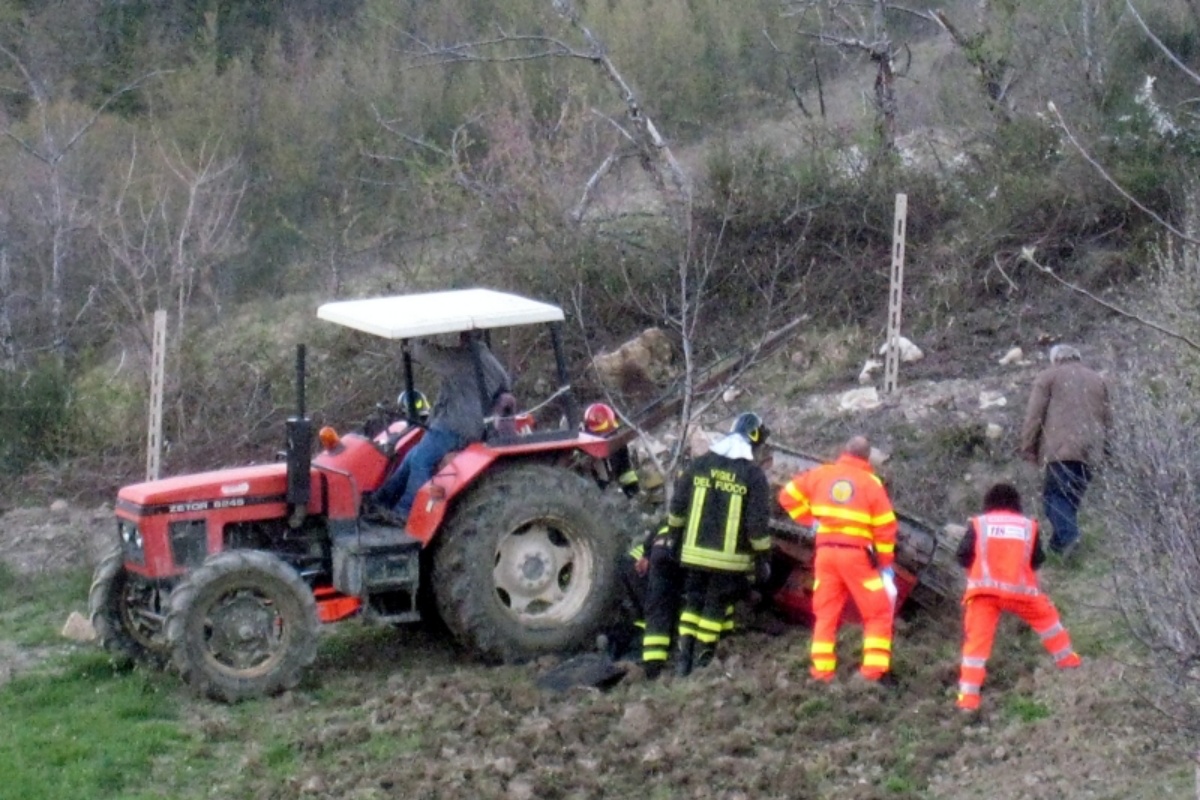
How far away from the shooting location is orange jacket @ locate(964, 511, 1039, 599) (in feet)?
27.3

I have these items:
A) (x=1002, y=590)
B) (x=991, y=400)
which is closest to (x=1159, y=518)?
(x=1002, y=590)

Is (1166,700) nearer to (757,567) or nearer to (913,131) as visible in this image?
(757,567)

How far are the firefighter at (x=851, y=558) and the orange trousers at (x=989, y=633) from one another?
1.64ft

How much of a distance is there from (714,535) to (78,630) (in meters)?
4.43

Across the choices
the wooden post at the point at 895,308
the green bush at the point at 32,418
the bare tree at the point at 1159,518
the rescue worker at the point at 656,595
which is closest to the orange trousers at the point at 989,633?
the bare tree at the point at 1159,518

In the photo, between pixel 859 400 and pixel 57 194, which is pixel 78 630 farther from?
pixel 57 194

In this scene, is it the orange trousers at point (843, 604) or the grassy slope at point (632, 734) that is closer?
the grassy slope at point (632, 734)

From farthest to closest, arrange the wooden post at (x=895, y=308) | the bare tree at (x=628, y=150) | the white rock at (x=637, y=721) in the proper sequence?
1. the bare tree at (x=628, y=150)
2. the wooden post at (x=895, y=308)
3. the white rock at (x=637, y=721)

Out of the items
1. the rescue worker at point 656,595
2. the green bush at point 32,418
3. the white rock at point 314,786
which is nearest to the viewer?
the white rock at point 314,786

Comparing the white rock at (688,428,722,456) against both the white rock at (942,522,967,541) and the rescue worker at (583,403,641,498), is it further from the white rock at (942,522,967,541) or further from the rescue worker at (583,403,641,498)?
the rescue worker at (583,403,641,498)

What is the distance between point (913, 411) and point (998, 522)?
5483mm

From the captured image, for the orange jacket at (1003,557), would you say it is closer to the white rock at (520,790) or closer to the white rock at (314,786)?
the white rock at (520,790)

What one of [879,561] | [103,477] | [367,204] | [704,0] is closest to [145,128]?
[367,204]

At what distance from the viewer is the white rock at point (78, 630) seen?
1058cm
